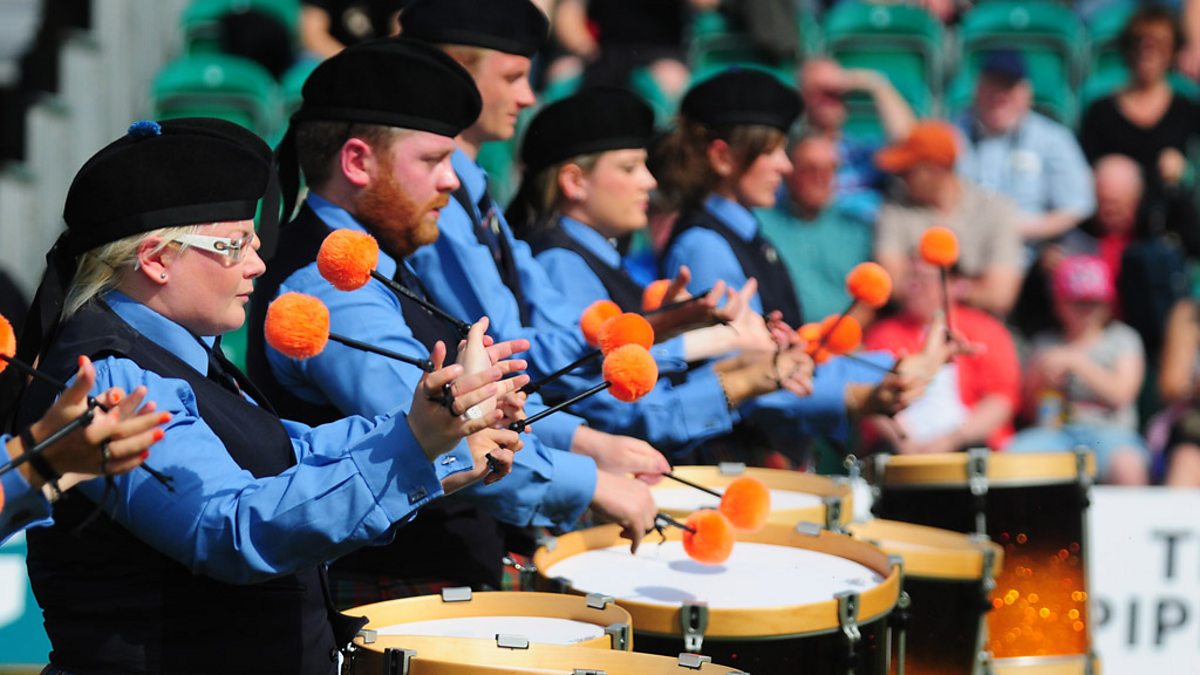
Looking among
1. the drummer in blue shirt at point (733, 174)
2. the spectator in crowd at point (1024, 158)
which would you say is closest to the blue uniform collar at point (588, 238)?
the drummer in blue shirt at point (733, 174)

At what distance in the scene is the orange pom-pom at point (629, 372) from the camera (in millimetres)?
2941

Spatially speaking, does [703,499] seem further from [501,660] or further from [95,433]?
[95,433]

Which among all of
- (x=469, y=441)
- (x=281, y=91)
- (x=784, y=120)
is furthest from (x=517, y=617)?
(x=281, y=91)

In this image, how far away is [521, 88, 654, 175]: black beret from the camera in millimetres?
4945

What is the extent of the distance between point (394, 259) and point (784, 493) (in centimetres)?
136

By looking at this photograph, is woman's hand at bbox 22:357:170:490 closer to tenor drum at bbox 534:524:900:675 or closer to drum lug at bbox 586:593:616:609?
drum lug at bbox 586:593:616:609

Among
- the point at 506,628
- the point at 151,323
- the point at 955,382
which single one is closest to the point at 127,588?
the point at 151,323

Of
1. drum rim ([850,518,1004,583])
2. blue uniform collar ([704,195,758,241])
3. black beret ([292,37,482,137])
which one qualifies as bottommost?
drum rim ([850,518,1004,583])

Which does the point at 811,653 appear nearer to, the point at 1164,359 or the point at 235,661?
the point at 235,661

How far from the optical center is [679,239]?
5445 mm

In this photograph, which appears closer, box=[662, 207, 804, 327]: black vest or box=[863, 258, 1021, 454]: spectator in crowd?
box=[662, 207, 804, 327]: black vest

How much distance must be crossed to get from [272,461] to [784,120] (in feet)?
10.6

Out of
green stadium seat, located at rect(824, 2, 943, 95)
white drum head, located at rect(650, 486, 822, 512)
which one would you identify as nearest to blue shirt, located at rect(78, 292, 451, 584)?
white drum head, located at rect(650, 486, 822, 512)

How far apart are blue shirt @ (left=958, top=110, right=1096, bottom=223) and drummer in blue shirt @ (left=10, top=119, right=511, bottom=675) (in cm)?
584
